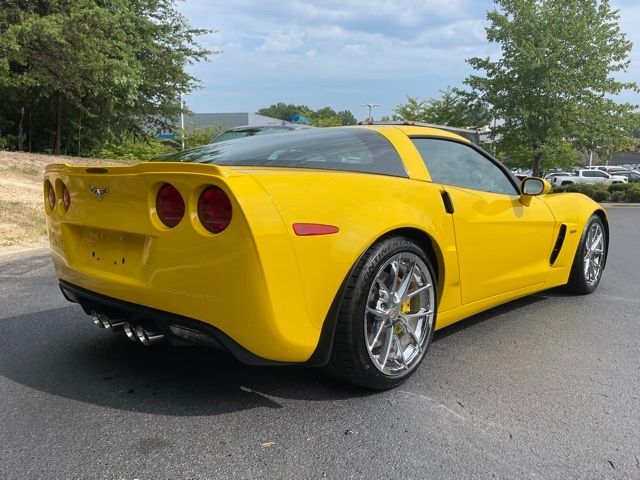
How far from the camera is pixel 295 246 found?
241cm

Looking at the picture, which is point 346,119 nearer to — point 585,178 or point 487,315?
point 585,178

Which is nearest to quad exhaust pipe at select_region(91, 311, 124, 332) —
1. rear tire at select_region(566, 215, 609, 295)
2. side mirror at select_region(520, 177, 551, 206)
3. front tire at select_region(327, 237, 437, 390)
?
front tire at select_region(327, 237, 437, 390)

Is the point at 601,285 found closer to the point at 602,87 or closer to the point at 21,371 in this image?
the point at 21,371

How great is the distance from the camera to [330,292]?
2557 millimetres

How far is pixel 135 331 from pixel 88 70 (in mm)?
14574

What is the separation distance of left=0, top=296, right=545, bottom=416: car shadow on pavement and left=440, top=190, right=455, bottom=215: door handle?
1.02 meters

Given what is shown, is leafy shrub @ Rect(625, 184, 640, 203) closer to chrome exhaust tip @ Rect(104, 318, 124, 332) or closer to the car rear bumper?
the car rear bumper

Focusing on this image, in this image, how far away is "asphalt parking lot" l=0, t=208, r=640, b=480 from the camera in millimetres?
2230

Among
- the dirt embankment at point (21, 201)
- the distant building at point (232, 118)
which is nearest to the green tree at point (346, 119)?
the distant building at point (232, 118)

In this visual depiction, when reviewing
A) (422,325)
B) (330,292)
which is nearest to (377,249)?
(330,292)

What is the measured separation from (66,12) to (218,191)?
53.4 feet

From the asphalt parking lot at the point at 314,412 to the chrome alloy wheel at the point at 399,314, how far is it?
179 mm

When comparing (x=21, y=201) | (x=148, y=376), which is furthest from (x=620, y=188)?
(x=148, y=376)

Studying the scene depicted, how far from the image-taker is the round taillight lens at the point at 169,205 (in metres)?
2.51
